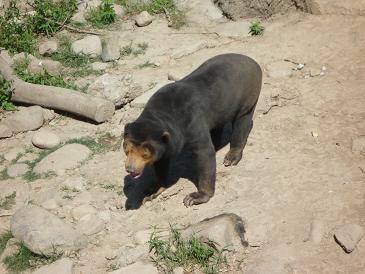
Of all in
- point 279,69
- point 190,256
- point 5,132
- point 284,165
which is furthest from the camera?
point 279,69

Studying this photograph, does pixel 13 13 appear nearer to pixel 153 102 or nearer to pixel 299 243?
pixel 153 102

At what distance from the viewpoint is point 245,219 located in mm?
6312

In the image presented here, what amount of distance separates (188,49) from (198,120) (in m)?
3.93

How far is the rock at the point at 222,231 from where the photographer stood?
5945 mm

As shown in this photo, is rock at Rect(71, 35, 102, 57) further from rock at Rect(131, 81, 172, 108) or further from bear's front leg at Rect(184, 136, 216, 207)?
bear's front leg at Rect(184, 136, 216, 207)

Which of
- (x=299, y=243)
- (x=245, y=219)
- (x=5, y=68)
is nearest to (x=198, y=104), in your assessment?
(x=245, y=219)

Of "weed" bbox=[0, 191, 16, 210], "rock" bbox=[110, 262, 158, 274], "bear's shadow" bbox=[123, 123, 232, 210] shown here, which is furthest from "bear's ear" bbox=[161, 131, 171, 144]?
"weed" bbox=[0, 191, 16, 210]

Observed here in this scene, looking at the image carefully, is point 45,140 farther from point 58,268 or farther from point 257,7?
point 257,7

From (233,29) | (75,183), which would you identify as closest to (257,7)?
(233,29)

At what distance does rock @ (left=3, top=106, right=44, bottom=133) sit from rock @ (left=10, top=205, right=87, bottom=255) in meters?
2.47

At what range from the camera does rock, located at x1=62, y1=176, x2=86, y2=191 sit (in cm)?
732

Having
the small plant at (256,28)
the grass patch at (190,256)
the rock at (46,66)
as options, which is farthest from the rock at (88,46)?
the grass patch at (190,256)

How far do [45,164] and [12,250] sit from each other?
5.46 ft

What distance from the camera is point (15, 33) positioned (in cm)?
1120
